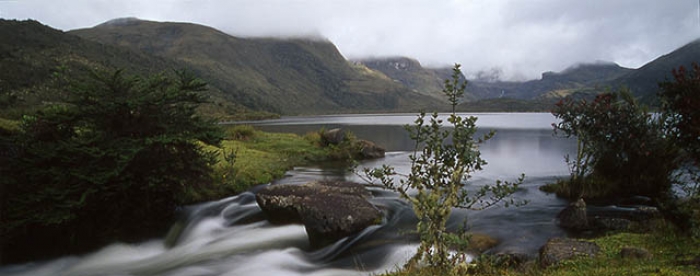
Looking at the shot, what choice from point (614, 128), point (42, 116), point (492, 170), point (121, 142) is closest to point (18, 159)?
point (42, 116)

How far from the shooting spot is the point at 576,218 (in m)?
13.0

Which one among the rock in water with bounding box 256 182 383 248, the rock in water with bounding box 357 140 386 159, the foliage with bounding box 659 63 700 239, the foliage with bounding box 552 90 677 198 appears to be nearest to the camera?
the foliage with bounding box 659 63 700 239

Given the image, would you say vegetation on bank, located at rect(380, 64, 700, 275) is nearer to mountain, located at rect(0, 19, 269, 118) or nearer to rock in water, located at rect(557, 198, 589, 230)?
rock in water, located at rect(557, 198, 589, 230)

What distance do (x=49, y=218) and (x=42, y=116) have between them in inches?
126

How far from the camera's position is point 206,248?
12.7m

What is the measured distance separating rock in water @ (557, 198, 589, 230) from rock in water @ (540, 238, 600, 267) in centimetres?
446

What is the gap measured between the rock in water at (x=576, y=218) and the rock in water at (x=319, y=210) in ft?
22.6

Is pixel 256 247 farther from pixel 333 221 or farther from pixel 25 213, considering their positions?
pixel 25 213

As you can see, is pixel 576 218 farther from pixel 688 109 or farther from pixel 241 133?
pixel 241 133

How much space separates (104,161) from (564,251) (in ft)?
43.4

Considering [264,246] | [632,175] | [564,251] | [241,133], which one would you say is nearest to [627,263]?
[564,251]

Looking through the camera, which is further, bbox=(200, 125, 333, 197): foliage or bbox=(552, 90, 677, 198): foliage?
bbox=(200, 125, 333, 197): foliage

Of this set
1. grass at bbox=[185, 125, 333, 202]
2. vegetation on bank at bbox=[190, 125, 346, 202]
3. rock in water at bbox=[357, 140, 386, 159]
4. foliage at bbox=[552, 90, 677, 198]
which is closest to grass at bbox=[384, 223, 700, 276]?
foliage at bbox=[552, 90, 677, 198]

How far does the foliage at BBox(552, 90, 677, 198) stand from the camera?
15398mm
